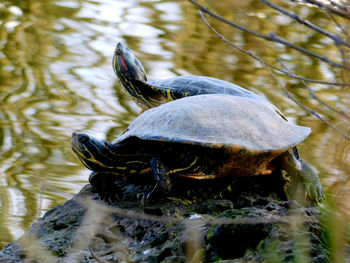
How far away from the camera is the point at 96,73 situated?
6809 millimetres

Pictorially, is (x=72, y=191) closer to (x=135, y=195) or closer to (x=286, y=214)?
(x=135, y=195)

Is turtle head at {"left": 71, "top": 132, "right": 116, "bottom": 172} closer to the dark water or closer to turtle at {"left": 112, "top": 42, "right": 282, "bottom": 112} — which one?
the dark water

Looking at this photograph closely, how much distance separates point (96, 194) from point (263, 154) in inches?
31.8

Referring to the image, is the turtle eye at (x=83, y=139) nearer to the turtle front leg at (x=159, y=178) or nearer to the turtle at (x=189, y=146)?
the turtle at (x=189, y=146)

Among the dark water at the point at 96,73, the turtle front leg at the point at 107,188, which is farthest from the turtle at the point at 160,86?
the turtle front leg at the point at 107,188

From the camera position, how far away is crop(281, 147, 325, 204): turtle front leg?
2.97 m

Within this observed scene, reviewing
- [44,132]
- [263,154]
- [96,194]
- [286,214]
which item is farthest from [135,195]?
[44,132]

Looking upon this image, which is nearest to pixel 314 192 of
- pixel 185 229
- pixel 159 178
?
pixel 159 178

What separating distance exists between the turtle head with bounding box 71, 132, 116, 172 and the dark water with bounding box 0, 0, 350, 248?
0.56 m

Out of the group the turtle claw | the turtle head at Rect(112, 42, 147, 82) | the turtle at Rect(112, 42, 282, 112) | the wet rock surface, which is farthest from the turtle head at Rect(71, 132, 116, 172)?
the turtle head at Rect(112, 42, 147, 82)

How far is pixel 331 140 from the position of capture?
214 inches

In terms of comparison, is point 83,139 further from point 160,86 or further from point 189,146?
point 160,86

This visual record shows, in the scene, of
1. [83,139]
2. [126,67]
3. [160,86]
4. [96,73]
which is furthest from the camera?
[96,73]

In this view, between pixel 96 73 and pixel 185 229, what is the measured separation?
15.4 ft
